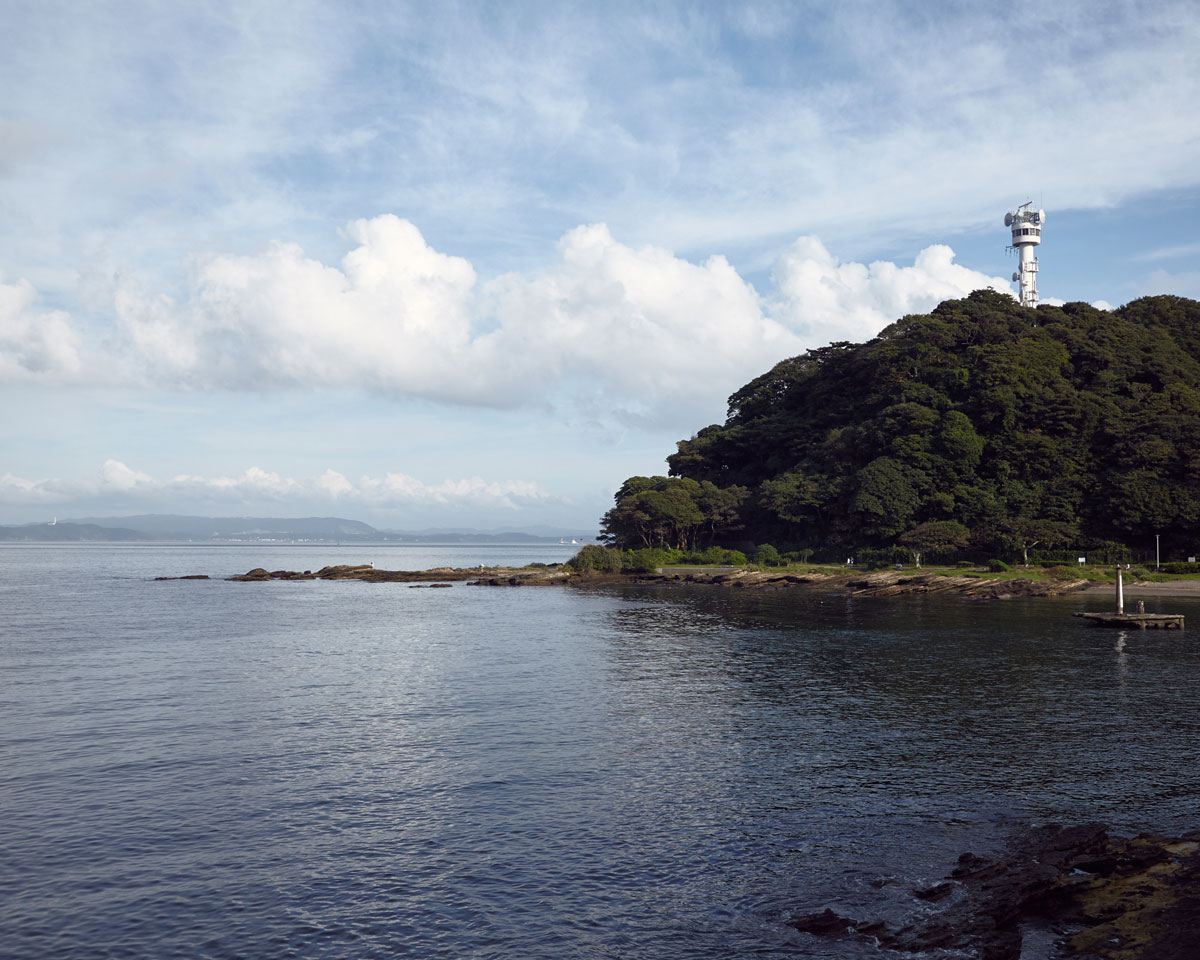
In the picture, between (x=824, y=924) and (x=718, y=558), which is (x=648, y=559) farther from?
(x=824, y=924)

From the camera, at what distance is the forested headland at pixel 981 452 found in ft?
279

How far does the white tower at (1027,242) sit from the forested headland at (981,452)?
103 ft

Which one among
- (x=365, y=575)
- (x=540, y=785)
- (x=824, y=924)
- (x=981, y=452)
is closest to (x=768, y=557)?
(x=981, y=452)

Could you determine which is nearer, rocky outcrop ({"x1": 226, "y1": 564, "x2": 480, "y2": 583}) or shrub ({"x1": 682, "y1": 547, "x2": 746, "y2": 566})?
shrub ({"x1": 682, "y1": 547, "x2": 746, "y2": 566})

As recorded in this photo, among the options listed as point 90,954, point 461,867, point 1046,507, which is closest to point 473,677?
point 461,867

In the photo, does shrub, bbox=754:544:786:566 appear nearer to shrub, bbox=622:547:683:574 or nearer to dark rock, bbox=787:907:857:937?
shrub, bbox=622:547:683:574

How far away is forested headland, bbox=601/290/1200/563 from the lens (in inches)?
3349

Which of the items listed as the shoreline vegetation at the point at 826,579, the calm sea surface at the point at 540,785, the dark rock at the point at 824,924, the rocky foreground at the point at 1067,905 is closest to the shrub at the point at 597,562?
the shoreline vegetation at the point at 826,579

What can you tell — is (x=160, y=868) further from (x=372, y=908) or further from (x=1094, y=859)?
(x=1094, y=859)

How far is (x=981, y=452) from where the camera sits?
314ft

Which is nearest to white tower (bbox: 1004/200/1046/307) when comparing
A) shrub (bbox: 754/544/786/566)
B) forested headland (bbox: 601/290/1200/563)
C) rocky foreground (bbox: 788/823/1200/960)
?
forested headland (bbox: 601/290/1200/563)

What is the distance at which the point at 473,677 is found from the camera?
3422cm

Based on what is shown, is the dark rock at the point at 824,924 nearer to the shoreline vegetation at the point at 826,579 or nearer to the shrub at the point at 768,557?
the shoreline vegetation at the point at 826,579

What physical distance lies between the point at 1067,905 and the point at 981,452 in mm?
90359
